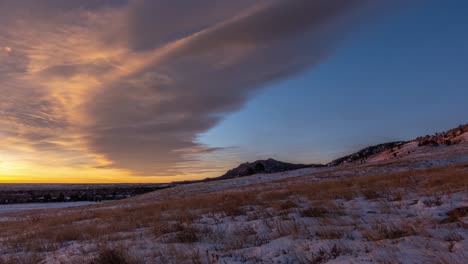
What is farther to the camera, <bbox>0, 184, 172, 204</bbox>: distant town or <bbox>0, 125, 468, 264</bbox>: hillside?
<bbox>0, 184, 172, 204</bbox>: distant town

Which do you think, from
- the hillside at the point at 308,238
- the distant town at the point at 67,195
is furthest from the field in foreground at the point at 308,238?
the distant town at the point at 67,195

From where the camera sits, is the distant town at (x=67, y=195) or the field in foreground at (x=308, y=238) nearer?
the field in foreground at (x=308, y=238)

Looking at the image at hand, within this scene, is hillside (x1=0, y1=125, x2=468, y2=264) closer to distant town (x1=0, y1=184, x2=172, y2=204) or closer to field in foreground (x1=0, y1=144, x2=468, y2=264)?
field in foreground (x1=0, y1=144, x2=468, y2=264)

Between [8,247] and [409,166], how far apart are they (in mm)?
28209

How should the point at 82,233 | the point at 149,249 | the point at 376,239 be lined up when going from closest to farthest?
the point at 376,239 → the point at 149,249 → the point at 82,233

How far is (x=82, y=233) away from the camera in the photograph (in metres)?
10.8

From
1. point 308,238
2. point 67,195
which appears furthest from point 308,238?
point 67,195

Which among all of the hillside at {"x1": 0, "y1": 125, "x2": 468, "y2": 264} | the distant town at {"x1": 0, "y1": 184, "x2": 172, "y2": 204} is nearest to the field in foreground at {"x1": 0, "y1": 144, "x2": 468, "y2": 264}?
the hillside at {"x1": 0, "y1": 125, "x2": 468, "y2": 264}

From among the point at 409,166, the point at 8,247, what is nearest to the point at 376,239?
the point at 8,247

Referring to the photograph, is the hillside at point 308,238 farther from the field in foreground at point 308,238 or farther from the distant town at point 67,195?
the distant town at point 67,195

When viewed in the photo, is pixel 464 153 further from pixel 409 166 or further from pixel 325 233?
pixel 325 233

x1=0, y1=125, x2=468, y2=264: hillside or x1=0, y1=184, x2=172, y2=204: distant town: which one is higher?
x1=0, y1=184, x2=172, y2=204: distant town

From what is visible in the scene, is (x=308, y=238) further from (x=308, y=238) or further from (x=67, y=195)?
(x=67, y=195)

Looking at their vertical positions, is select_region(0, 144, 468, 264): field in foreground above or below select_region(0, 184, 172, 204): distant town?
below
